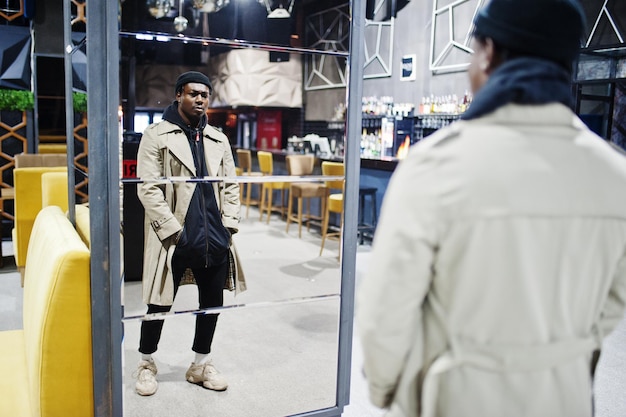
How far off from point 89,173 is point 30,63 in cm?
637

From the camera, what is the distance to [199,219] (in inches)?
90.7

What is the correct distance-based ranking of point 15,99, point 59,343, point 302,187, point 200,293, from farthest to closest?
point 15,99 < point 302,187 < point 200,293 < point 59,343

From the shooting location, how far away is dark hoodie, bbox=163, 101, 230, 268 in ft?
7.52

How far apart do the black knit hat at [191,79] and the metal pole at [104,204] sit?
1.75 ft

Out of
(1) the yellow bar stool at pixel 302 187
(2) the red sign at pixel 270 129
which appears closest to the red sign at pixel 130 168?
(1) the yellow bar stool at pixel 302 187

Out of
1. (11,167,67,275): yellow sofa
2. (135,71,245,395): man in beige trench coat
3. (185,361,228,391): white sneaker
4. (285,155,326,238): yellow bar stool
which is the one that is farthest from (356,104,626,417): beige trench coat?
(285,155,326,238): yellow bar stool

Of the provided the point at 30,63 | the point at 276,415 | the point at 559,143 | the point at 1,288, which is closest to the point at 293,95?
the point at 30,63

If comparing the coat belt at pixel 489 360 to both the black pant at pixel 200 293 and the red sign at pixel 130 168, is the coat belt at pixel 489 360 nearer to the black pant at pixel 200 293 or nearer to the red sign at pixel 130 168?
the red sign at pixel 130 168

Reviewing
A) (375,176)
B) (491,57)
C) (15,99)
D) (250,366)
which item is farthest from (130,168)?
(15,99)

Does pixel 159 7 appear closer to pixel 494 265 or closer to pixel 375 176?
pixel 375 176

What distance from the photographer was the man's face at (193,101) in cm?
232

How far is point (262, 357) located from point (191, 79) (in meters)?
1.56

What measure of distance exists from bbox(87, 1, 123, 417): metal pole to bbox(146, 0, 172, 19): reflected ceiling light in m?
4.50

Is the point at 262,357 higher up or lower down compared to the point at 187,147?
lower down
